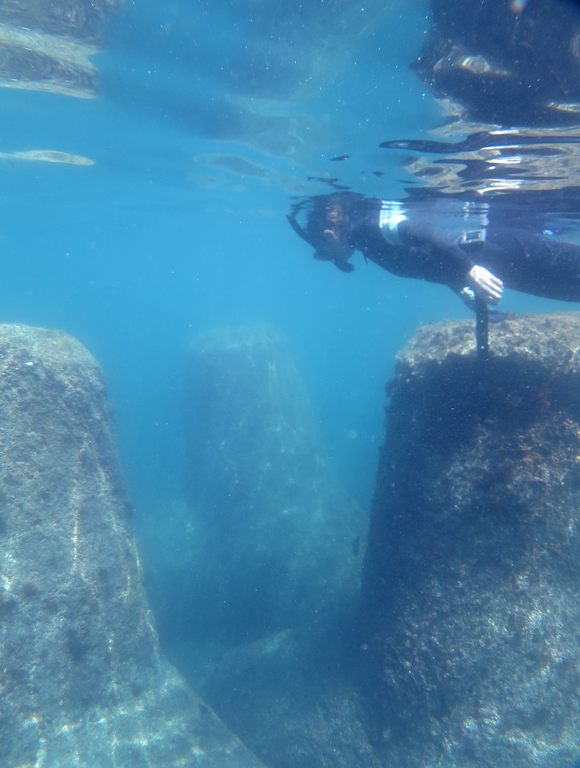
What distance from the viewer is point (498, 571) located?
718cm

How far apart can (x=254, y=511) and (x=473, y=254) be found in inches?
447

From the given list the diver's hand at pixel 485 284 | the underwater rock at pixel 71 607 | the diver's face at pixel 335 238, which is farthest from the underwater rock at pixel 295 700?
A: the diver's face at pixel 335 238

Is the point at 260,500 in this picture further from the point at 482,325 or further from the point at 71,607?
the point at 482,325

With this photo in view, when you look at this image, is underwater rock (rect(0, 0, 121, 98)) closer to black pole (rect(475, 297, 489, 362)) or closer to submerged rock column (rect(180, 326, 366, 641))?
black pole (rect(475, 297, 489, 362))

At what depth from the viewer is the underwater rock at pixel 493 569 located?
7.00m

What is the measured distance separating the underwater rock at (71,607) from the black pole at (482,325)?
25.3 ft

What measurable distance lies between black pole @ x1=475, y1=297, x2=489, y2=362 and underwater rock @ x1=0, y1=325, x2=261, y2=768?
770 centimetres

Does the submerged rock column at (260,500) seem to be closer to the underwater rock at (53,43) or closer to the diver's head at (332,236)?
the diver's head at (332,236)

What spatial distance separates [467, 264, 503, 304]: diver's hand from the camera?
5.39m

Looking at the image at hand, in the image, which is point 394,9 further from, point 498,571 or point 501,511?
point 498,571

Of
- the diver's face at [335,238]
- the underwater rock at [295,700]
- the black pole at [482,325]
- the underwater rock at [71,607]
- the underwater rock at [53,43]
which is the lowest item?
the underwater rock at [295,700]

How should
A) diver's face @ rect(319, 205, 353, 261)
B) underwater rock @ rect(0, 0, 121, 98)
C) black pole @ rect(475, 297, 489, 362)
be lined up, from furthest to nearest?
underwater rock @ rect(0, 0, 121, 98)
diver's face @ rect(319, 205, 353, 261)
black pole @ rect(475, 297, 489, 362)

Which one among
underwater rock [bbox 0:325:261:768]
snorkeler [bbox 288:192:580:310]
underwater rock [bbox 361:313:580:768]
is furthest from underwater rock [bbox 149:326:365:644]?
snorkeler [bbox 288:192:580:310]

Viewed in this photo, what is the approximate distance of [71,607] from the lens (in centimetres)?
841
